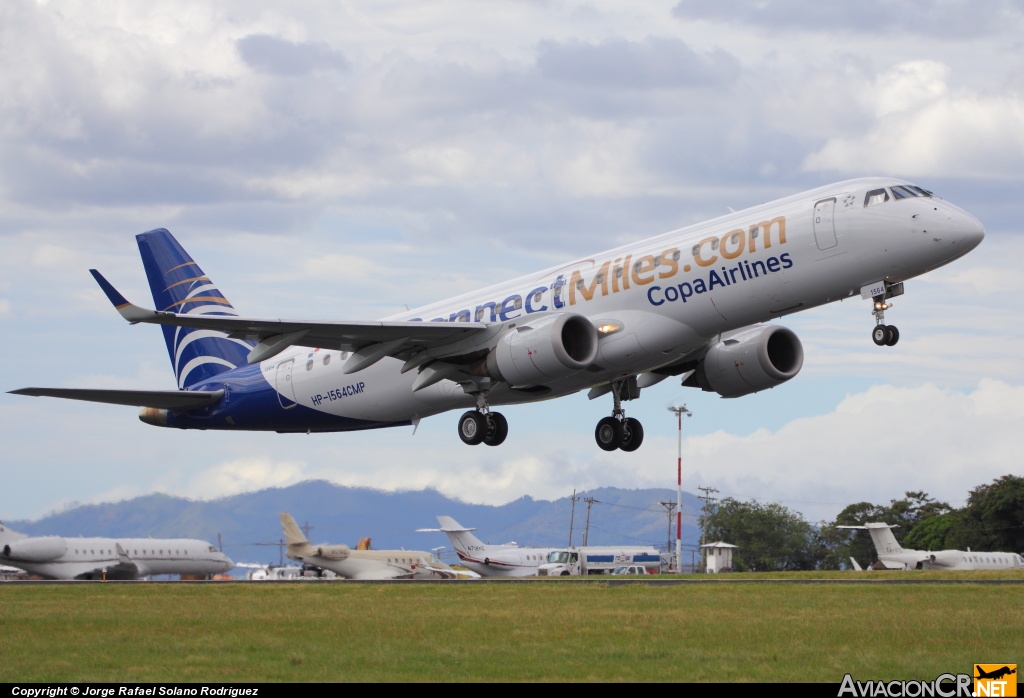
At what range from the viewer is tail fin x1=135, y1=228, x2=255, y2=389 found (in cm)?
4391

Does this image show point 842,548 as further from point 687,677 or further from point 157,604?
point 687,677

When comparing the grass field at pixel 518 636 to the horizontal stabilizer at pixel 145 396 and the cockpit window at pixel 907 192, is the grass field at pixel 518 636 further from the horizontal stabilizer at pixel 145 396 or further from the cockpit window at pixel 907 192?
the cockpit window at pixel 907 192

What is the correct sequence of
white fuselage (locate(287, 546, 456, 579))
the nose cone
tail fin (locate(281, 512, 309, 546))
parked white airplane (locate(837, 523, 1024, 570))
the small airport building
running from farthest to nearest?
the small airport building, tail fin (locate(281, 512, 309, 546)), white fuselage (locate(287, 546, 456, 579)), parked white airplane (locate(837, 523, 1024, 570)), the nose cone

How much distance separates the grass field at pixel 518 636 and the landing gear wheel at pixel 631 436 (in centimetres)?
433

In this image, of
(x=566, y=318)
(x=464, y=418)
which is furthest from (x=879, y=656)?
(x=464, y=418)

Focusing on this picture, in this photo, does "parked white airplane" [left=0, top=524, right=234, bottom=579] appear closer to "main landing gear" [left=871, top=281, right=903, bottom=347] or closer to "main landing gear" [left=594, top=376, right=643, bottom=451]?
"main landing gear" [left=594, top=376, right=643, bottom=451]

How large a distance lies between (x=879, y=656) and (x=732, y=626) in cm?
532

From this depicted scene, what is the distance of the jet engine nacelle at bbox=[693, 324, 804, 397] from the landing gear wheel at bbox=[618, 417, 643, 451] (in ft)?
8.28

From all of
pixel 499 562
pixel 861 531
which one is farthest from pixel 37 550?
pixel 861 531

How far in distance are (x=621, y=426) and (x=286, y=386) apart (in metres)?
10.6

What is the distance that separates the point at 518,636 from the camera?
79.9 feet

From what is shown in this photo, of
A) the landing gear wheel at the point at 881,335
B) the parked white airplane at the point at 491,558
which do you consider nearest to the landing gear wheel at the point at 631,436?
the landing gear wheel at the point at 881,335

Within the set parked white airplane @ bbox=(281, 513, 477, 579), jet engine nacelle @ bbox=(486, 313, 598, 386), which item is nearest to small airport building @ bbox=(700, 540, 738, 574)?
parked white airplane @ bbox=(281, 513, 477, 579)

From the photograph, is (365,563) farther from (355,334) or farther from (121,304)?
(121,304)
